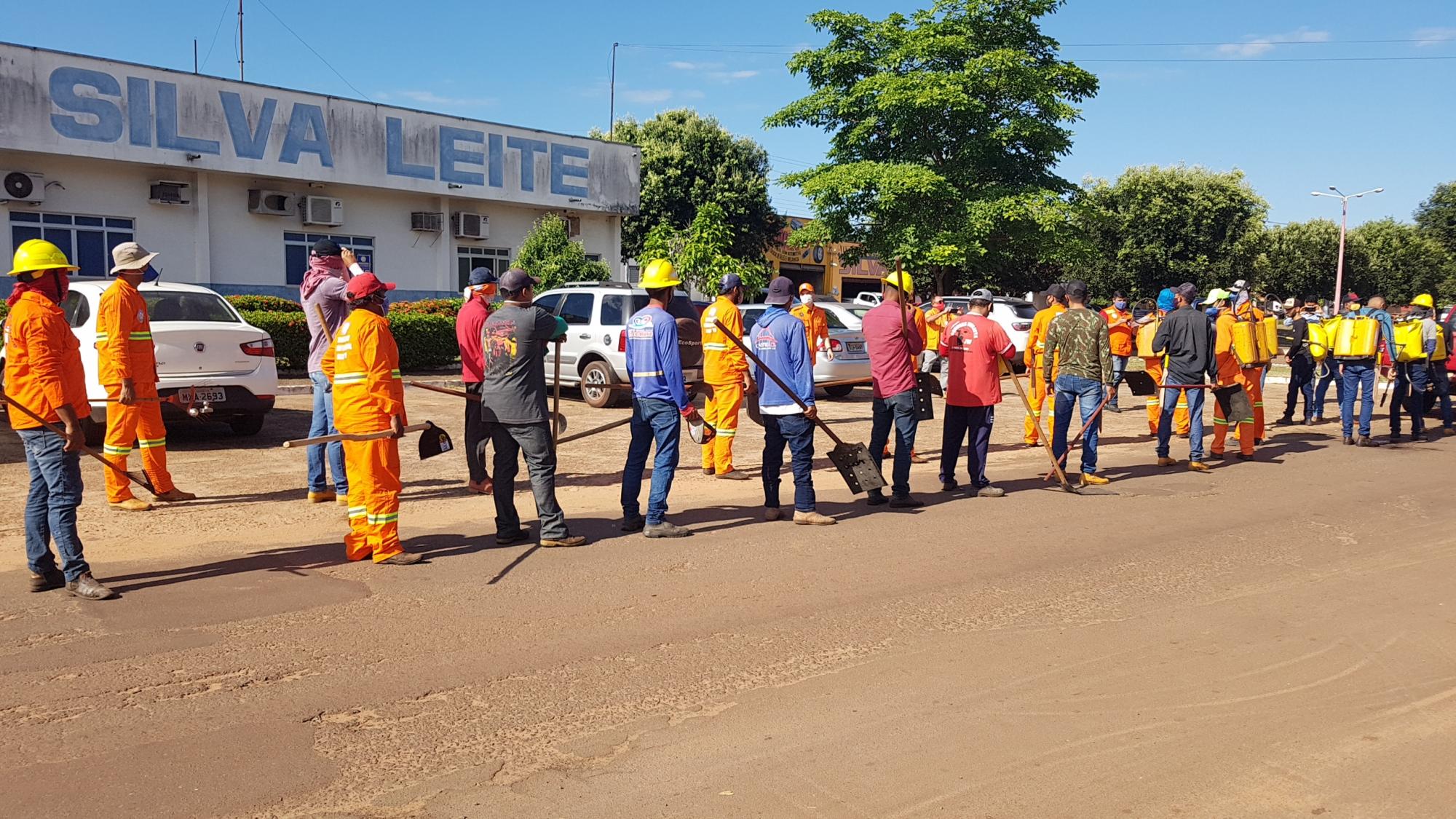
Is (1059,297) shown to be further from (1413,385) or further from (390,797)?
(390,797)

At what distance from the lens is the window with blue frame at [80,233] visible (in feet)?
67.7

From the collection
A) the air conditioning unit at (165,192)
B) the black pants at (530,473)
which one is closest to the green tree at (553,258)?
the air conditioning unit at (165,192)

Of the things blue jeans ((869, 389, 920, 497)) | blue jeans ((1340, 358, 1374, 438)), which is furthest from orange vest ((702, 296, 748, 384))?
blue jeans ((1340, 358, 1374, 438))

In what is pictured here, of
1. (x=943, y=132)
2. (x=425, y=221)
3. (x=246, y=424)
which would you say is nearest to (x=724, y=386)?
(x=246, y=424)

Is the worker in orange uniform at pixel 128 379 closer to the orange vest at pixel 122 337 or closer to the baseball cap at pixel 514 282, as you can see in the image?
the orange vest at pixel 122 337

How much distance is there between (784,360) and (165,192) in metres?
18.2

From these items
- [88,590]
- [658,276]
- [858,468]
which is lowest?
[88,590]

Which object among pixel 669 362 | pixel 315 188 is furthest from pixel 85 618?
pixel 315 188

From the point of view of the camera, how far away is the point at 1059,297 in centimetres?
1179

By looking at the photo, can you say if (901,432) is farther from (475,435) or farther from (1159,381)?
(1159,381)

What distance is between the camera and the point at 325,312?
877cm

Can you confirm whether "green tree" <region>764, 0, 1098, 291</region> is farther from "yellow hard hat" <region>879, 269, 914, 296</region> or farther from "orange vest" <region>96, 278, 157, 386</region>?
"orange vest" <region>96, 278, 157, 386</region>

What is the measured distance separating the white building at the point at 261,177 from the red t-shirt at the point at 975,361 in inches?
707

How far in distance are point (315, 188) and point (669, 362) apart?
1925 cm
